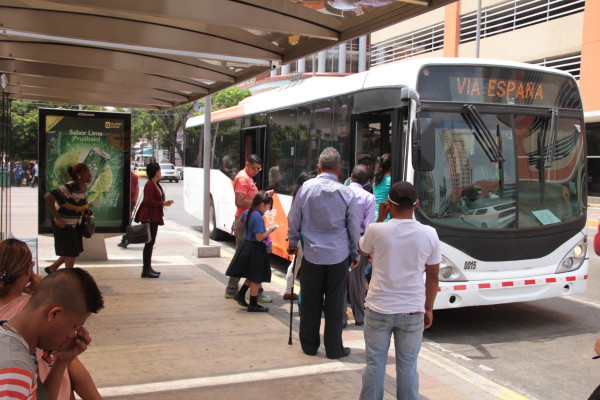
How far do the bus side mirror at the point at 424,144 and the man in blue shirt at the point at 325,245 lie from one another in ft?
3.79

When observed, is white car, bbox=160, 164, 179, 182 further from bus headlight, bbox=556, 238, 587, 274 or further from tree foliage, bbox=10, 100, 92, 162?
bus headlight, bbox=556, 238, 587, 274

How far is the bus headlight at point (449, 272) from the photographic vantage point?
21.4 ft

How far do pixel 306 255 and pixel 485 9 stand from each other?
2941cm

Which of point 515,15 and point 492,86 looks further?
point 515,15

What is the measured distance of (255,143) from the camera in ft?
37.9

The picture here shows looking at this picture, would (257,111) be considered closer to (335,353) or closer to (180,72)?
(180,72)

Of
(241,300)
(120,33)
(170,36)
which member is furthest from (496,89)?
(120,33)

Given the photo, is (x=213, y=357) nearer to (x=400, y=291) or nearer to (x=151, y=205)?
(x=400, y=291)

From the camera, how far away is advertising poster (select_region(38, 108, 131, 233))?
9125 mm

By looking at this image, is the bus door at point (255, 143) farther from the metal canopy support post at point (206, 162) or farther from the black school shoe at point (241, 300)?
the black school shoe at point (241, 300)

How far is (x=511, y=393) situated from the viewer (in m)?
4.99

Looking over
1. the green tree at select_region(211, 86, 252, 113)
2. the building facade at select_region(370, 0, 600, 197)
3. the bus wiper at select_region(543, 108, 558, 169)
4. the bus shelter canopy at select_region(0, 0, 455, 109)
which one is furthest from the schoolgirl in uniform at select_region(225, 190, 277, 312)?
the green tree at select_region(211, 86, 252, 113)

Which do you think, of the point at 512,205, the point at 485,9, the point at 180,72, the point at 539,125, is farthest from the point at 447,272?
the point at 485,9

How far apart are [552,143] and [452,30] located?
2771 centimetres
